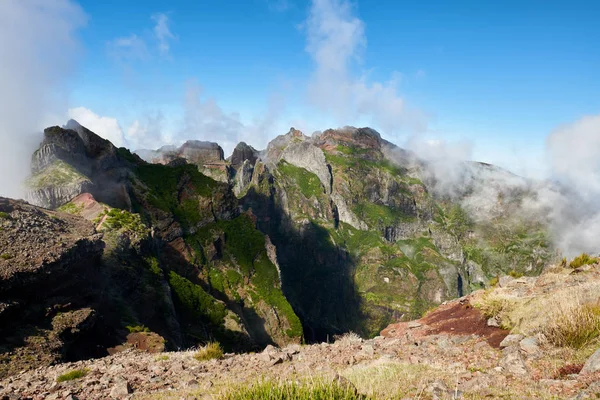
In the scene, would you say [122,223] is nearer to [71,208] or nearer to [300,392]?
[71,208]

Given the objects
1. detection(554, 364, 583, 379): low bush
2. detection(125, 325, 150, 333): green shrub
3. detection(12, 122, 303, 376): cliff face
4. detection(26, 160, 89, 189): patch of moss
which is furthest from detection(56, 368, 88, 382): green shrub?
detection(26, 160, 89, 189): patch of moss

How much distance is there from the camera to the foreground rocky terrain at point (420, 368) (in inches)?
273

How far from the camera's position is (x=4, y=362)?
61.5ft

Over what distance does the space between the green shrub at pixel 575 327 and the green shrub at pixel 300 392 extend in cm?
656

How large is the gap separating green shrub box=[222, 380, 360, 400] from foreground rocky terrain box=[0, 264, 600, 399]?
0.40m

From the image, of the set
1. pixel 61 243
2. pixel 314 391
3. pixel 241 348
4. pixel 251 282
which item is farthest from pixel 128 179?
pixel 314 391

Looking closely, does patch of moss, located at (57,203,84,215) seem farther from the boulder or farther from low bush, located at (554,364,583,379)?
the boulder

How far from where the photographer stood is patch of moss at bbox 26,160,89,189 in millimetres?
66750

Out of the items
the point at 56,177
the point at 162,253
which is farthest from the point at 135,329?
the point at 162,253

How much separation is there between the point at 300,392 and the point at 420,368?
483cm

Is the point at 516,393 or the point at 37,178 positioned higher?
the point at 37,178

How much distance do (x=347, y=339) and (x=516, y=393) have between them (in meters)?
10.8

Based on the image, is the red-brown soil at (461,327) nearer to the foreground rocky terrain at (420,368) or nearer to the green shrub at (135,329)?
the foreground rocky terrain at (420,368)

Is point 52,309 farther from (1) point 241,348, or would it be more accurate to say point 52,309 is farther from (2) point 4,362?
(1) point 241,348
